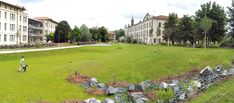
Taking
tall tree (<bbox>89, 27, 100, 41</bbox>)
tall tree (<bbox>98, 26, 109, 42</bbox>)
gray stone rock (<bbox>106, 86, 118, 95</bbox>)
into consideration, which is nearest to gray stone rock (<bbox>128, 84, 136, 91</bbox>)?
gray stone rock (<bbox>106, 86, 118, 95</bbox>)

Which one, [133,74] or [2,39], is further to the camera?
[2,39]

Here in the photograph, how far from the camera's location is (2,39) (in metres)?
82.2

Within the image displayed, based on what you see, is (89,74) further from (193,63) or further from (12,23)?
(12,23)

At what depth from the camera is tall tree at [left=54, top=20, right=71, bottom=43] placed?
109750mm

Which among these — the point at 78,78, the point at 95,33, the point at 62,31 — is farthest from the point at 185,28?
the point at 78,78

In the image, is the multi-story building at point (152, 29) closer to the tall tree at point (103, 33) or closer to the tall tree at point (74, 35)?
the tall tree at point (103, 33)

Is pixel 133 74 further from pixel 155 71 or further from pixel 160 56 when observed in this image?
pixel 160 56

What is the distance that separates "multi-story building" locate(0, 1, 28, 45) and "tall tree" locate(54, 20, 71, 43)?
41.9 feet

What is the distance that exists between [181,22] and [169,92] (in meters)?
69.3

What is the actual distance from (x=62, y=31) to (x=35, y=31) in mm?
17180

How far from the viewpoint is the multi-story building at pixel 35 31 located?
113 metres

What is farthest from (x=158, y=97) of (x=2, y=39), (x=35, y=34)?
(x=35, y=34)

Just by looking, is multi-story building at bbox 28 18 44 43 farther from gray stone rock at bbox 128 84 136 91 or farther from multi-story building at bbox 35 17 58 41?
gray stone rock at bbox 128 84 136 91

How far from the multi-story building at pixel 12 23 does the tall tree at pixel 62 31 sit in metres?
12.8
